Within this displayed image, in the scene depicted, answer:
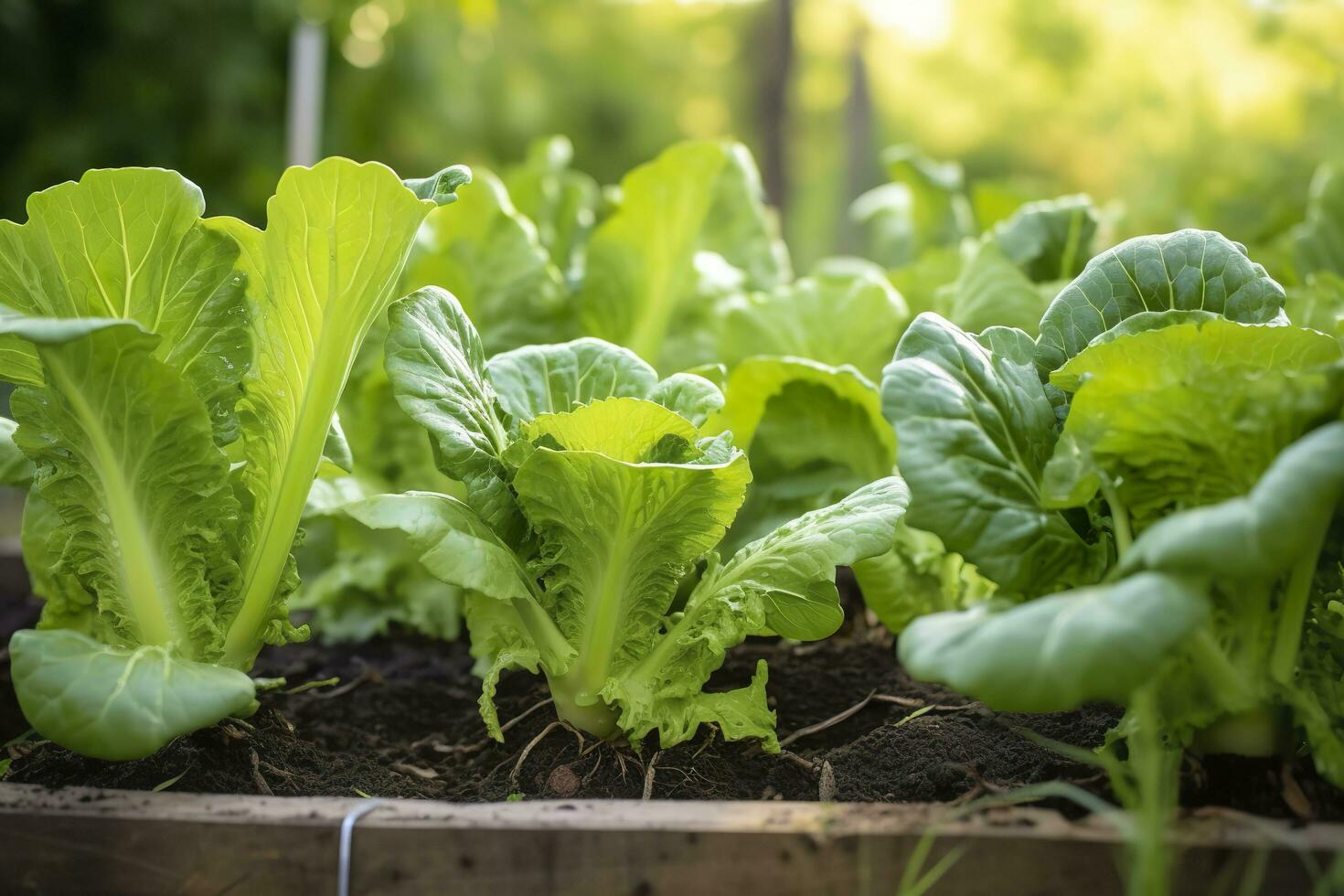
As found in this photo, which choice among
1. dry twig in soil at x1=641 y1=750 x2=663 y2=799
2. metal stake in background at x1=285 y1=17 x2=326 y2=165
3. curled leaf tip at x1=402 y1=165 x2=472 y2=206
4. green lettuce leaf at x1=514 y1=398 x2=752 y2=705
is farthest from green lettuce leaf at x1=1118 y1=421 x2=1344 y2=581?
metal stake in background at x1=285 y1=17 x2=326 y2=165

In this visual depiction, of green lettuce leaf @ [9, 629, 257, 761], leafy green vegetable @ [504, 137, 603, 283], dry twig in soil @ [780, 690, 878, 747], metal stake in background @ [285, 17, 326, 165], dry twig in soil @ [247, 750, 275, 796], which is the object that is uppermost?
metal stake in background @ [285, 17, 326, 165]

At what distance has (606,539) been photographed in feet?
4.43

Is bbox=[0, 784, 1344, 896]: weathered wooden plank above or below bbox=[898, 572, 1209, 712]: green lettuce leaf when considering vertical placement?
below

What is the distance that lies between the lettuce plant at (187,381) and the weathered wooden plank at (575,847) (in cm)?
16

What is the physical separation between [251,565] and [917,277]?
58.9 inches

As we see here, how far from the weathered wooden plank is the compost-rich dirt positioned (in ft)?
0.33

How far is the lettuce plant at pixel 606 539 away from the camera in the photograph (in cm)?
130

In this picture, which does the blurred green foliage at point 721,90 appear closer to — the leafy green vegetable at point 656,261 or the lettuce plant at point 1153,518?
the leafy green vegetable at point 656,261

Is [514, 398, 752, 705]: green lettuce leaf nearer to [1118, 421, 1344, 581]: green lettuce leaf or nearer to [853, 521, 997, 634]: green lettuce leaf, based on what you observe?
[853, 521, 997, 634]: green lettuce leaf

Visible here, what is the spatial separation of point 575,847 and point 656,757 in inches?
10.7

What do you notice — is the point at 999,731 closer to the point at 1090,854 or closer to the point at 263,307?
the point at 1090,854

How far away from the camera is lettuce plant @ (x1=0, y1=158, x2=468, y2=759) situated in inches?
50.3

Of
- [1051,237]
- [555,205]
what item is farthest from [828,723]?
[555,205]

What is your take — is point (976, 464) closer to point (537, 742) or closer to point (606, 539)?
point (606, 539)
